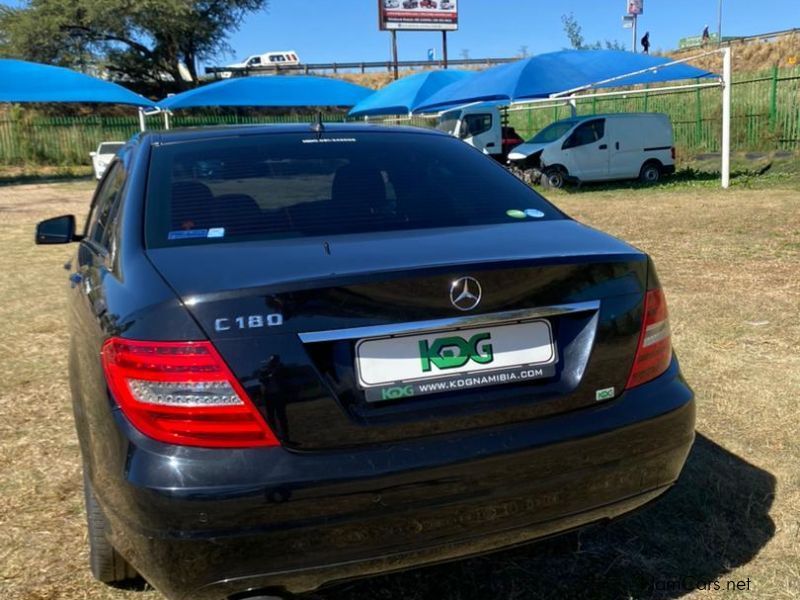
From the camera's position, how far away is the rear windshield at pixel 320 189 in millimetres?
2346

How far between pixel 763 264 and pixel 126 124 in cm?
3228

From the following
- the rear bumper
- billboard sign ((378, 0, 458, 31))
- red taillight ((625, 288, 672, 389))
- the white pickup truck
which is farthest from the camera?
billboard sign ((378, 0, 458, 31))

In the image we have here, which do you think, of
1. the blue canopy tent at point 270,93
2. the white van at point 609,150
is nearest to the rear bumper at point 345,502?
the white van at point 609,150

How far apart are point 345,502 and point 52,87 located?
28866 mm

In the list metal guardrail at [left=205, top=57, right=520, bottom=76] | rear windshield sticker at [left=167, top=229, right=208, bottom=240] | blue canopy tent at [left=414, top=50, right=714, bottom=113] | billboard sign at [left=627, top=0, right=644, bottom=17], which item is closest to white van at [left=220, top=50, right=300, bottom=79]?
metal guardrail at [left=205, top=57, right=520, bottom=76]

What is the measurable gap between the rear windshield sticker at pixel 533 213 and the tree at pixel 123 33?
4405 centimetres

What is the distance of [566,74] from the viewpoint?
55.9 feet

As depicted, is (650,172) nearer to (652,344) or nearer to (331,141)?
(331,141)

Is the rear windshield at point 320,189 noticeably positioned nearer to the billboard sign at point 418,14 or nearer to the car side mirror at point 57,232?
the car side mirror at point 57,232

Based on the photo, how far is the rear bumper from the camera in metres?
1.76

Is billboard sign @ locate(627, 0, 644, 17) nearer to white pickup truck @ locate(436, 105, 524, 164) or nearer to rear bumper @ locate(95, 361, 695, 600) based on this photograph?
white pickup truck @ locate(436, 105, 524, 164)

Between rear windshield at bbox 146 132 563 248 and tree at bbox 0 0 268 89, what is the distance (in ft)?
143

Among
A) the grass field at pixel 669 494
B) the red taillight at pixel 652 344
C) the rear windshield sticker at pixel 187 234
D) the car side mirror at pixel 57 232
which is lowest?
the grass field at pixel 669 494

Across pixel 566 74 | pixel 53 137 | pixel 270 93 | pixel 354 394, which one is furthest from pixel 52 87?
pixel 354 394
